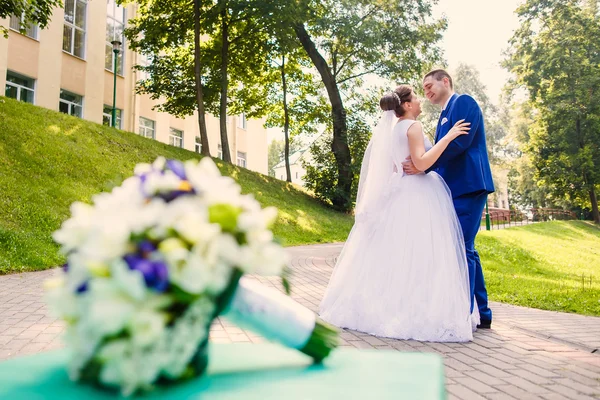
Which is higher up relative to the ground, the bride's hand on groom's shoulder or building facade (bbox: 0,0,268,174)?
building facade (bbox: 0,0,268,174)

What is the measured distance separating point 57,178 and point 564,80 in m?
33.3

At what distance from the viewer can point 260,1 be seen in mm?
21281

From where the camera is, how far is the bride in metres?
4.64

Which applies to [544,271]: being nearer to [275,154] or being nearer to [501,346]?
[501,346]

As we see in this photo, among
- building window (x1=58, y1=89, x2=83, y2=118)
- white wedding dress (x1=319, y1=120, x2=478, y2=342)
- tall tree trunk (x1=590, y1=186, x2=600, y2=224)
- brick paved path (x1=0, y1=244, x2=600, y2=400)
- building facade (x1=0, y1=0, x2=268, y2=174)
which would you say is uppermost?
building facade (x1=0, y1=0, x2=268, y2=174)

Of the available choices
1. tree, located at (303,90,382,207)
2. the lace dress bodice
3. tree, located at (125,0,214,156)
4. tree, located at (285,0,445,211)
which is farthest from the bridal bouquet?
tree, located at (303,90,382,207)

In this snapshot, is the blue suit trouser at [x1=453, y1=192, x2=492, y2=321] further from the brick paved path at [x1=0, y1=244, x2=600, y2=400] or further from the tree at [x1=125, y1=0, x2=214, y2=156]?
the tree at [x1=125, y1=0, x2=214, y2=156]

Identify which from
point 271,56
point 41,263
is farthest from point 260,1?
point 41,263

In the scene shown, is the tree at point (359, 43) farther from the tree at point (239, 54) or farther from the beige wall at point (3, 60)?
the beige wall at point (3, 60)

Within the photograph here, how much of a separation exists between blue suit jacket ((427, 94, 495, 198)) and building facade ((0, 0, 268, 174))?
19.7 meters

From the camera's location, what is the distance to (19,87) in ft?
78.0

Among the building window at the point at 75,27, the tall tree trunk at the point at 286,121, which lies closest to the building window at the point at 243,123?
the tall tree trunk at the point at 286,121

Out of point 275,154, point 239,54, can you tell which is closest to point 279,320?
point 239,54

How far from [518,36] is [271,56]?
19165mm
